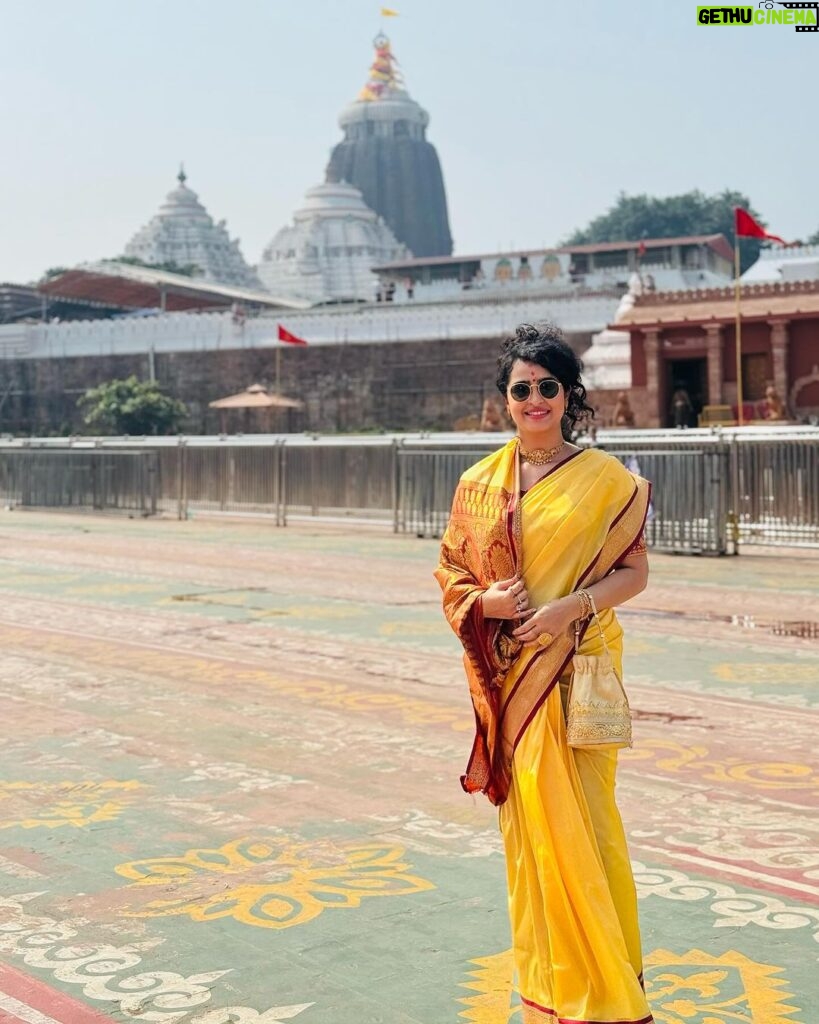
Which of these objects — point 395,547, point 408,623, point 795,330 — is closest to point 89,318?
point 795,330

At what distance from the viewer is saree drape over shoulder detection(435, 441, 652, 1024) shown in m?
2.90

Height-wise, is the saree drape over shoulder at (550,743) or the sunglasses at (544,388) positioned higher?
the sunglasses at (544,388)

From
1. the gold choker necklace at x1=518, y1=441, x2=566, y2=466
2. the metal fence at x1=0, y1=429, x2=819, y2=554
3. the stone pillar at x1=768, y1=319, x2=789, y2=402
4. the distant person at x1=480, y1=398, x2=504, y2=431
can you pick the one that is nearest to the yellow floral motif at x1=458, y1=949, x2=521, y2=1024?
the gold choker necklace at x1=518, y1=441, x2=566, y2=466

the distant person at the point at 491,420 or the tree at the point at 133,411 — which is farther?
the tree at the point at 133,411

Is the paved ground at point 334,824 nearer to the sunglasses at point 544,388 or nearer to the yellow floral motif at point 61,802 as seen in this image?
the yellow floral motif at point 61,802

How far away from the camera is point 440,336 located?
46500 mm

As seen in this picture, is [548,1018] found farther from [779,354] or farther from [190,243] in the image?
[190,243]

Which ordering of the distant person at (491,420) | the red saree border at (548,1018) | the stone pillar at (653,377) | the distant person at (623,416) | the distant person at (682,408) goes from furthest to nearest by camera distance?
1. the stone pillar at (653,377)
2. the distant person at (682,408)
3. the distant person at (491,420)
4. the distant person at (623,416)
5. the red saree border at (548,1018)

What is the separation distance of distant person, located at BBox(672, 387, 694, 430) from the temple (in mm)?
77069

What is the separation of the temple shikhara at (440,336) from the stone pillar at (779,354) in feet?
0.13

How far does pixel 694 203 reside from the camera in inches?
3782

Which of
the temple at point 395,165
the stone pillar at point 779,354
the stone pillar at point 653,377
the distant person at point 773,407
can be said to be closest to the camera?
the distant person at point 773,407

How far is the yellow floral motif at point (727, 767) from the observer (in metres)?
5.33

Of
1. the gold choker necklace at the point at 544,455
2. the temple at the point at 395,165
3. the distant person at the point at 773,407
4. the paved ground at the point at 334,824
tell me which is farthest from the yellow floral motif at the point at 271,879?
the temple at the point at 395,165
